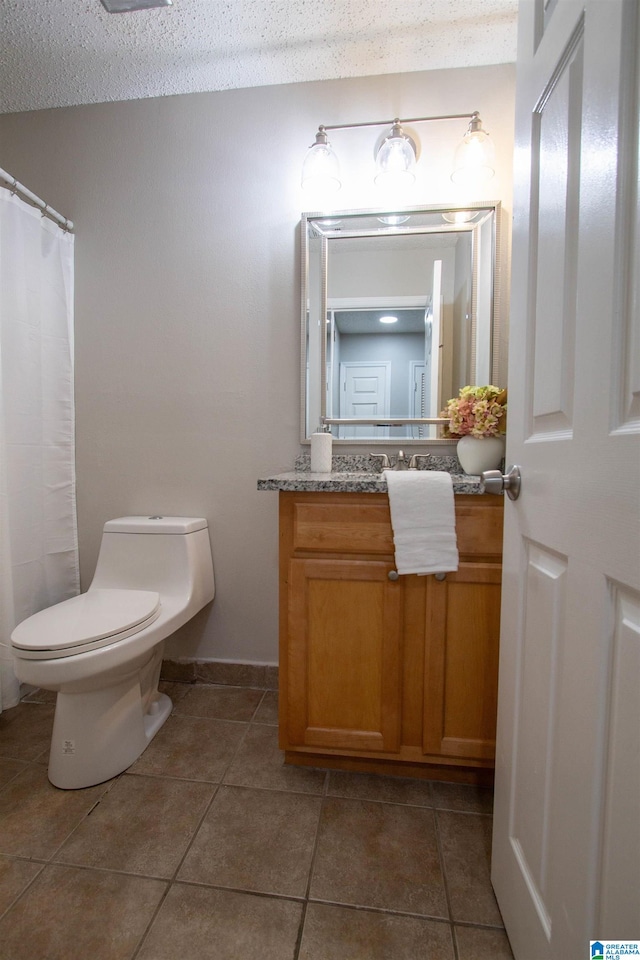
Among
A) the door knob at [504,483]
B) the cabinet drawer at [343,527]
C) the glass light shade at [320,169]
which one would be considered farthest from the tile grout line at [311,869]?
the glass light shade at [320,169]

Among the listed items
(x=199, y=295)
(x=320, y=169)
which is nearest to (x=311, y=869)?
(x=199, y=295)

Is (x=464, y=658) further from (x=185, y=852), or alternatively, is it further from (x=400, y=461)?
(x=185, y=852)

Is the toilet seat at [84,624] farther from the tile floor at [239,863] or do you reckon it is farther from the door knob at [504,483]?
the door knob at [504,483]

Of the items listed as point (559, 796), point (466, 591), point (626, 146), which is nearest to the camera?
point (626, 146)

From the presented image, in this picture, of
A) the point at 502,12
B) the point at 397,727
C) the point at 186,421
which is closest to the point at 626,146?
the point at 397,727

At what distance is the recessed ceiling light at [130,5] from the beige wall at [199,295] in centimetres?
32

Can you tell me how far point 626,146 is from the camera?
0.47 metres

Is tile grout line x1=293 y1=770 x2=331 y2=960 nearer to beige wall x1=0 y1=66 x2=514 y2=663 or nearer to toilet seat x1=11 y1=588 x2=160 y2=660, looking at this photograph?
beige wall x1=0 y1=66 x2=514 y2=663

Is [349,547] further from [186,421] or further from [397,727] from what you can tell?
[186,421]

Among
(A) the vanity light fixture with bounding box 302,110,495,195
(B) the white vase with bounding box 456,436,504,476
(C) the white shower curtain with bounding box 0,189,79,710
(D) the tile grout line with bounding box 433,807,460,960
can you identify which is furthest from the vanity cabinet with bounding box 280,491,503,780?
(A) the vanity light fixture with bounding box 302,110,495,195

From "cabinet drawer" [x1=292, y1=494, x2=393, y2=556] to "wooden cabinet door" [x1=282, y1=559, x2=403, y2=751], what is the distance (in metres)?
0.04

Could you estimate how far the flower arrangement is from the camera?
1339 mm

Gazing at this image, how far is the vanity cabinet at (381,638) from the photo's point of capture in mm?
1149

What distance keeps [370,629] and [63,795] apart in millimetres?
980
